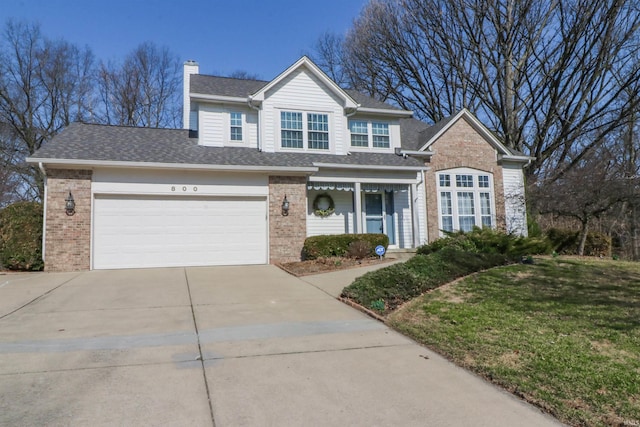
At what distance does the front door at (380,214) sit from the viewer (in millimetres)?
15266

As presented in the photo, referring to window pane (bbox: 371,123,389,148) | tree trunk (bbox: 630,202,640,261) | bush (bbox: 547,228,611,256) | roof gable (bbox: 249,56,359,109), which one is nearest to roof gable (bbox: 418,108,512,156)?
window pane (bbox: 371,123,389,148)

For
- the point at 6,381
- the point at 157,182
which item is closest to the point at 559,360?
the point at 6,381

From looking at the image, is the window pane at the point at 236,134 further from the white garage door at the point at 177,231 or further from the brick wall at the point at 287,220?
the white garage door at the point at 177,231

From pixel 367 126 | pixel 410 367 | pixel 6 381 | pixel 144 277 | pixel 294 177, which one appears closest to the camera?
pixel 6 381

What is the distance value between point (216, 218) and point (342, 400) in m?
9.64

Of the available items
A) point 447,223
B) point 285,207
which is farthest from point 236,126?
point 447,223

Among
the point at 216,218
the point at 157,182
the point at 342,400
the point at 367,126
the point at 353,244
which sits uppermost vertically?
the point at 367,126

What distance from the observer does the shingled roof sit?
11547 mm

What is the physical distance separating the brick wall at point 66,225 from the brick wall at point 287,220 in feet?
16.8

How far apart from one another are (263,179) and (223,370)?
921cm

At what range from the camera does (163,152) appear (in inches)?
495

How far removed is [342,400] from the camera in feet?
10.8

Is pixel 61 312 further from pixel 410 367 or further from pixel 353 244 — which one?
pixel 353 244

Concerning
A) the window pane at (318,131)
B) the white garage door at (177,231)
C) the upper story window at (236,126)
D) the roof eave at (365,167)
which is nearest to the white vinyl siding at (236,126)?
the upper story window at (236,126)
